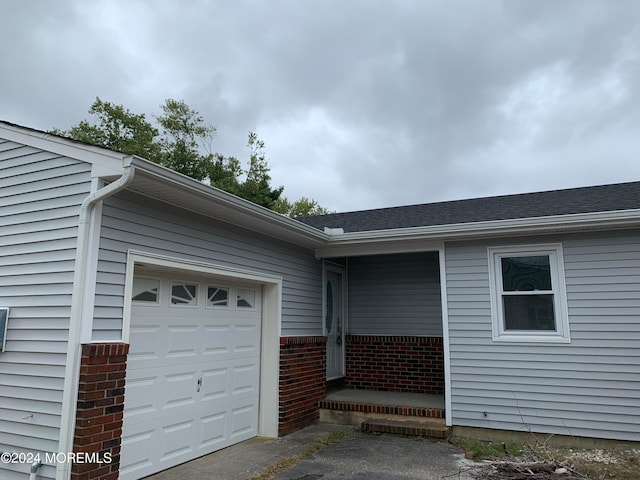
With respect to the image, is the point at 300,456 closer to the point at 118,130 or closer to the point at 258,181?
the point at 258,181

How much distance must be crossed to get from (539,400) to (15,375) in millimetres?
5672

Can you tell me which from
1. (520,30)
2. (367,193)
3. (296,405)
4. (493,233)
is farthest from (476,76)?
(367,193)

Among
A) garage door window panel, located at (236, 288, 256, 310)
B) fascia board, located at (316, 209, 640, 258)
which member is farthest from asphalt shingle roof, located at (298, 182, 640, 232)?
garage door window panel, located at (236, 288, 256, 310)

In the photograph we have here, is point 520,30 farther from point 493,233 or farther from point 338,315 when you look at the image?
point 338,315

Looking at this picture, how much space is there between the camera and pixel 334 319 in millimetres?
8031

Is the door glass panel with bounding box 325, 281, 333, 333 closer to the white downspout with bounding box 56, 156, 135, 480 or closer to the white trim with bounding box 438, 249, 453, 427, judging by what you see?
the white trim with bounding box 438, 249, 453, 427

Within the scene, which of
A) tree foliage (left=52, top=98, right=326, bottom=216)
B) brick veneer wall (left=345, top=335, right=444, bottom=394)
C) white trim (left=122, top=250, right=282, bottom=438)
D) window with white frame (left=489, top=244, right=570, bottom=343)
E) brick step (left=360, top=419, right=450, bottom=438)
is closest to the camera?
window with white frame (left=489, top=244, right=570, bottom=343)

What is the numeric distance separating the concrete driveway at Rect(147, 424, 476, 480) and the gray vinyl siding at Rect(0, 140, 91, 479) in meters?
1.35

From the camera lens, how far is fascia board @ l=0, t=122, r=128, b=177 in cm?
342

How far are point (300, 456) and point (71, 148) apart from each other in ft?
13.1

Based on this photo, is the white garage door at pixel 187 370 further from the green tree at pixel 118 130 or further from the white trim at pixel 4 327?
the green tree at pixel 118 130

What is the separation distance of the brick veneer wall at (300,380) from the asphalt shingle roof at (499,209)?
222 cm

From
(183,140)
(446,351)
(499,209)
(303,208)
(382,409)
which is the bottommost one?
(382,409)

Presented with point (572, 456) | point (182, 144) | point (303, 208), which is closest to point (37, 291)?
point (572, 456)
